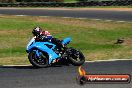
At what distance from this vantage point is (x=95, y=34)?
27891 mm

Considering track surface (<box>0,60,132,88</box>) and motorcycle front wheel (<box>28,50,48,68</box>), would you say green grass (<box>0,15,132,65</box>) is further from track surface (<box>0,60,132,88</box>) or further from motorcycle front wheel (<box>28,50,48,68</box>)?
track surface (<box>0,60,132,88</box>)

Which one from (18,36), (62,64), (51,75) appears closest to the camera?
(51,75)

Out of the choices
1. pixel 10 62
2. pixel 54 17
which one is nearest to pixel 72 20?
pixel 54 17

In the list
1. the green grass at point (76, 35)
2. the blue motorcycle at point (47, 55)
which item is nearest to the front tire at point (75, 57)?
the blue motorcycle at point (47, 55)

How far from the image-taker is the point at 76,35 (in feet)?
91.3

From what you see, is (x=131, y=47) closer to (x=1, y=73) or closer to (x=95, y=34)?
(x=95, y=34)

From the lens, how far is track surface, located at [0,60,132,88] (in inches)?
522

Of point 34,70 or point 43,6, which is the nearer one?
point 34,70

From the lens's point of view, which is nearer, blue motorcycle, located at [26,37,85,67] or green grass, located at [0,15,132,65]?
blue motorcycle, located at [26,37,85,67]

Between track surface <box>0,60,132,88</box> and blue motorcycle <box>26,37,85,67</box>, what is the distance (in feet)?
1.00

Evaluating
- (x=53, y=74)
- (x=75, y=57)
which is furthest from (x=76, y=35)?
(x=53, y=74)

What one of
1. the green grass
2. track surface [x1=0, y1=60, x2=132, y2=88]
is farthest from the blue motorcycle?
the green grass

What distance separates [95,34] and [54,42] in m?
11.4

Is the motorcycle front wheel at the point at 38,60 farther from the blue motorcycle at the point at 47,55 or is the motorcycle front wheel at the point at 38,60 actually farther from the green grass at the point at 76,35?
the green grass at the point at 76,35
